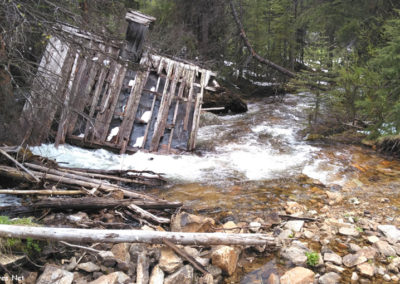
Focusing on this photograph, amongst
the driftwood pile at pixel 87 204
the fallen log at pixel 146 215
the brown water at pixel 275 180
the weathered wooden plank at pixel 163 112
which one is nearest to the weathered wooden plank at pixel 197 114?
the brown water at pixel 275 180

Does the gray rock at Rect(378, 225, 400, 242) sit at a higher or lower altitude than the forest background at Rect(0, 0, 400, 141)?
lower

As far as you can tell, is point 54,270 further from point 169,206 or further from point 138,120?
point 138,120

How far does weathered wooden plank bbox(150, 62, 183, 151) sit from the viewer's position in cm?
827

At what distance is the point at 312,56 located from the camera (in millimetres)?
10703

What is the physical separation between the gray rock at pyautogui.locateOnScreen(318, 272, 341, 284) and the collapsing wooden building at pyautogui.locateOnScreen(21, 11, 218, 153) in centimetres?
563

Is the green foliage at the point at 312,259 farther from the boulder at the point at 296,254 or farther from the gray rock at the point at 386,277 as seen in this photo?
the gray rock at the point at 386,277

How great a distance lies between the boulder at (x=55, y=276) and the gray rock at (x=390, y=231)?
173 inches

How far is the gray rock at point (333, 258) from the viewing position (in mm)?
3693

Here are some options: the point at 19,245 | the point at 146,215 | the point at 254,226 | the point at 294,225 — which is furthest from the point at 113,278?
the point at 294,225

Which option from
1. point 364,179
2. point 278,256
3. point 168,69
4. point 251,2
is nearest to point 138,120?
point 168,69

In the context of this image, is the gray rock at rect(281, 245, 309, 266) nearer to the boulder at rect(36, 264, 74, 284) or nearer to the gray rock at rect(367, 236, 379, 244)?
the gray rock at rect(367, 236, 379, 244)

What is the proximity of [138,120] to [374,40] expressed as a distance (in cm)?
1108

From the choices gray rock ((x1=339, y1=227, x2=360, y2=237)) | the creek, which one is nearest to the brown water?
the creek

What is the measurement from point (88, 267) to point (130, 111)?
18.3 feet
